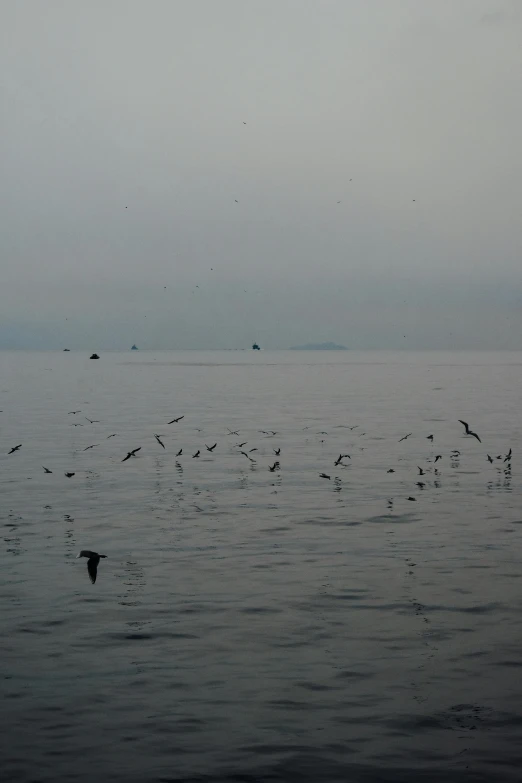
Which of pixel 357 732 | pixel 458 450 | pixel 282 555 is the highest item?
pixel 458 450

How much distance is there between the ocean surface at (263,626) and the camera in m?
10.5

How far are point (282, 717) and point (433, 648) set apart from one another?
11.0 ft

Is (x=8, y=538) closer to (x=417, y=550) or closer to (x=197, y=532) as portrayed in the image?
(x=197, y=532)

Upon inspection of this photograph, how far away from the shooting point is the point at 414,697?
11875 mm

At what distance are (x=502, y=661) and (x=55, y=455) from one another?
2990cm

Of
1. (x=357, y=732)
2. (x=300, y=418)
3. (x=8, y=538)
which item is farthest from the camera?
(x=300, y=418)

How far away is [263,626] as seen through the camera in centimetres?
1477

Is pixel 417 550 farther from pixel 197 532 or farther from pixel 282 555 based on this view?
pixel 197 532

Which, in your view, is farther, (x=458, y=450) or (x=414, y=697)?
(x=458, y=450)

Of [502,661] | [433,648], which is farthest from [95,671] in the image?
[502,661]

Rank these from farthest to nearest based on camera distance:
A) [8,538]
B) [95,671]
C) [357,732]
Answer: [8,538], [95,671], [357,732]

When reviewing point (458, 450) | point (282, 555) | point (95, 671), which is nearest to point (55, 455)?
point (458, 450)

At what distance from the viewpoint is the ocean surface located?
1055cm

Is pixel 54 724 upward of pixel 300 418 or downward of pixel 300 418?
downward
